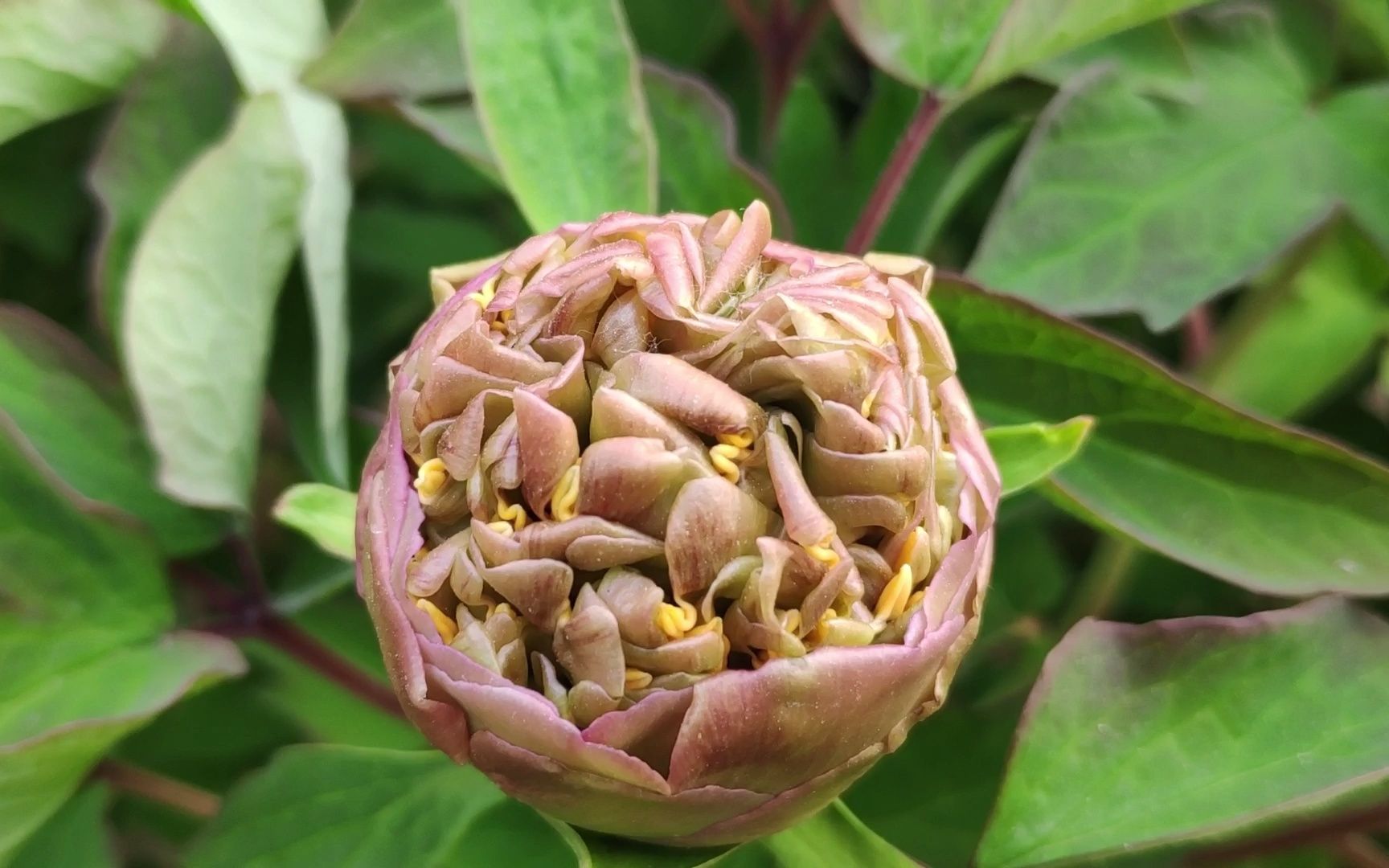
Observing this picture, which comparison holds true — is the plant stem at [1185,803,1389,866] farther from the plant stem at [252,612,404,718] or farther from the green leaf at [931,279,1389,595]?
the plant stem at [252,612,404,718]

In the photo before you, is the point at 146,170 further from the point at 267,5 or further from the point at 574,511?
the point at 574,511

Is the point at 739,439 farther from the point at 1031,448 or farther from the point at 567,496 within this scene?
the point at 1031,448

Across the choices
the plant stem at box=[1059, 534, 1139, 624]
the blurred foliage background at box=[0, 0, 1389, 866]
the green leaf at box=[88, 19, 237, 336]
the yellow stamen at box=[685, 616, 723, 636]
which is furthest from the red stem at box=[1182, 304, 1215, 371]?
the green leaf at box=[88, 19, 237, 336]

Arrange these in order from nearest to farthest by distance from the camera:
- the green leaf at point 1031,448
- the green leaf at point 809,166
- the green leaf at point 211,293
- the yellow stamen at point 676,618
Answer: the yellow stamen at point 676,618, the green leaf at point 1031,448, the green leaf at point 211,293, the green leaf at point 809,166

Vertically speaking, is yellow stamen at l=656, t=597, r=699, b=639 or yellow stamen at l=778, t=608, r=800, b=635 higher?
yellow stamen at l=656, t=597, r=699, b=639

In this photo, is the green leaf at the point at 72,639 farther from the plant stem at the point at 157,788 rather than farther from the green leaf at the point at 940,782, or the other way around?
the green leaf at the point at 940,782

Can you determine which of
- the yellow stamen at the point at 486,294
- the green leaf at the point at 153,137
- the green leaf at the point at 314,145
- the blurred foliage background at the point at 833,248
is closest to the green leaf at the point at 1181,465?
A: the blurred foliage background at the point at 833,248

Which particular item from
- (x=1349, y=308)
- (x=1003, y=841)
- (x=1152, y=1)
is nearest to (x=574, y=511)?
(x=1003, y=841)
